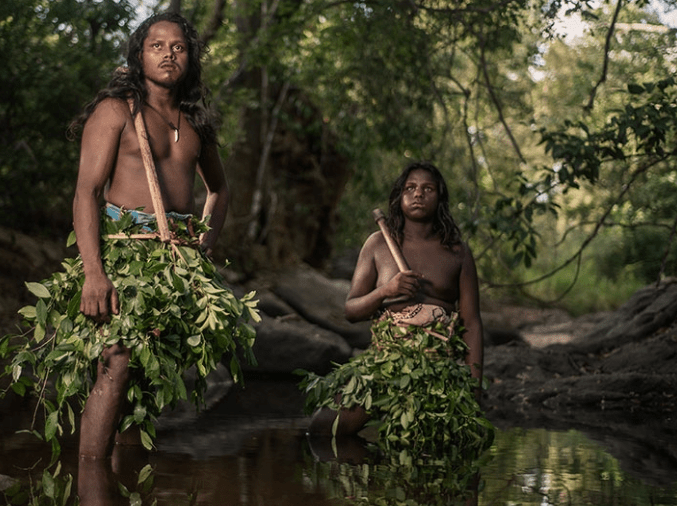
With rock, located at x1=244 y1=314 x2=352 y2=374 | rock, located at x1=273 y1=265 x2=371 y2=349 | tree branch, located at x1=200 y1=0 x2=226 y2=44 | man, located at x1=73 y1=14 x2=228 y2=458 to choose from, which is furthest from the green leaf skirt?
tree branch, located at x1=200 y1=0 x2=226 y2=44

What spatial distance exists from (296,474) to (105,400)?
0.81m

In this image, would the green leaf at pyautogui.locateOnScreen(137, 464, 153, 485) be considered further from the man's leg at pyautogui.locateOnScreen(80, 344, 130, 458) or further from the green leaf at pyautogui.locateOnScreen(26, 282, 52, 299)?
the green leaf at pyautogui.locateOnScreen(26, 282, 52, 299)

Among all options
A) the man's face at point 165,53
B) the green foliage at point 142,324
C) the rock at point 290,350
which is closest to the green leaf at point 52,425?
the green foliage at point 142,324

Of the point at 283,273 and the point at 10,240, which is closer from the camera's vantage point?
the point at 10,240

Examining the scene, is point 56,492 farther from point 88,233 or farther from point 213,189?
point 213,189

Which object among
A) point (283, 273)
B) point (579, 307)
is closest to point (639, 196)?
point (579, 307)

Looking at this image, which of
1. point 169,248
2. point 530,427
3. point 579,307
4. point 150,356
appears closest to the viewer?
point 150,356

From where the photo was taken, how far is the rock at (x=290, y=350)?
8156 millimetres


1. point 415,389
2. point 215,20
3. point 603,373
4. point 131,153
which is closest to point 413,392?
point 415,389

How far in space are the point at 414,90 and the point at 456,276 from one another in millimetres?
4880

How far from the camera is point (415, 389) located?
13.9 ft

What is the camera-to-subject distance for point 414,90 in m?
9.15

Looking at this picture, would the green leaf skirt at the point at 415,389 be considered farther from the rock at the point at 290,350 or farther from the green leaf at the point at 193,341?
the rock at the point at 290,350

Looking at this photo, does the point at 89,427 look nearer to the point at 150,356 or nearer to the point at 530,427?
the point at 150,356
